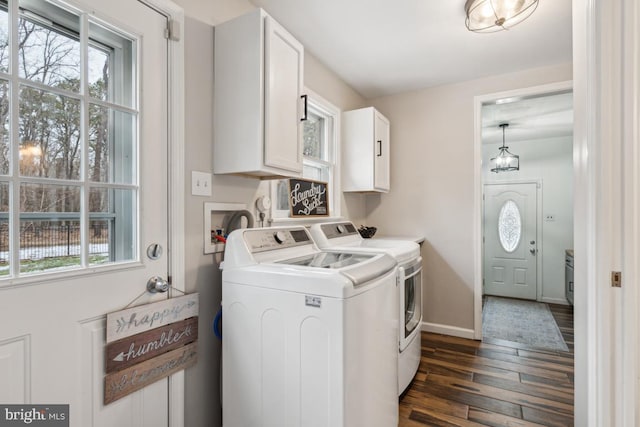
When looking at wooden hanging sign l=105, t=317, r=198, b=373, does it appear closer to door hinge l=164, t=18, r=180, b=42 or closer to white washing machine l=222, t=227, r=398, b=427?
white washing machine l=222, t=227, r=398, b=427

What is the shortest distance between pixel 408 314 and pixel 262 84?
1.76 metres

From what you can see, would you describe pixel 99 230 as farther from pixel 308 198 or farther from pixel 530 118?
pixel 530 118

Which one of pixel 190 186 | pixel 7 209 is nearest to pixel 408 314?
pixel 190 186

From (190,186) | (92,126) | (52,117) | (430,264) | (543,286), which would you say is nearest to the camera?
(52,117)

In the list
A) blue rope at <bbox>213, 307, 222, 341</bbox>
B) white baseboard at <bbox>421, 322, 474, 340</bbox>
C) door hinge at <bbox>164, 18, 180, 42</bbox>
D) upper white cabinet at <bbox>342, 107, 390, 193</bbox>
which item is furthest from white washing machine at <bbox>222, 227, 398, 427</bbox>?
white baseboard at <bbox>421, 322, 474, 340</bbox>

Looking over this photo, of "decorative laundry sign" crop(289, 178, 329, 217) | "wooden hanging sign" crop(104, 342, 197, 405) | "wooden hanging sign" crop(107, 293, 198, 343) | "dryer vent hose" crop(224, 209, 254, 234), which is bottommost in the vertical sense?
"wooden hanging sign" crop(104, 342, 197, 405)

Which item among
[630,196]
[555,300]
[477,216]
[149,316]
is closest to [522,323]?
[555,300]

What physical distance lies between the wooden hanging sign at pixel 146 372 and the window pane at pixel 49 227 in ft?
1.56

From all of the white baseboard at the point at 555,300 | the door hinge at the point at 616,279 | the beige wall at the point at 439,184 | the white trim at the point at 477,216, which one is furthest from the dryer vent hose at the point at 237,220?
the white baseboard at the point at 555,300

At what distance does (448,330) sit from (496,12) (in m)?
2.71

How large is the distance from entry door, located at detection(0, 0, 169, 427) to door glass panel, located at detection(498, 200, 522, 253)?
512 centimetres

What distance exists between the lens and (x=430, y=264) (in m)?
3.28

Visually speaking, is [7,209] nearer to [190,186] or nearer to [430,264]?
[190,186]

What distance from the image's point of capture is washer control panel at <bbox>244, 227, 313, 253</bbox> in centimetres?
153
